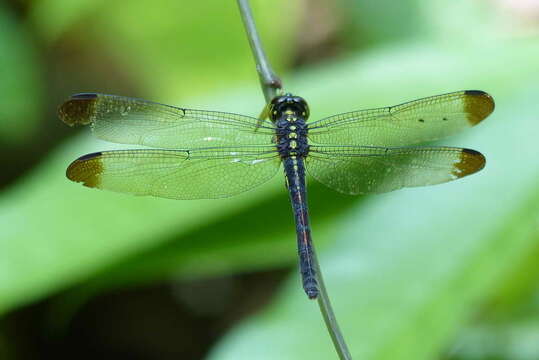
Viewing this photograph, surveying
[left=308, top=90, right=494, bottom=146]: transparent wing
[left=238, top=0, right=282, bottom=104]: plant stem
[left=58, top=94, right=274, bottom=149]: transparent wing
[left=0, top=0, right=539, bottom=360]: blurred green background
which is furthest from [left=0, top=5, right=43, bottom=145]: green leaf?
[left=238, top=0, right=282, bottom=104]: plant stem

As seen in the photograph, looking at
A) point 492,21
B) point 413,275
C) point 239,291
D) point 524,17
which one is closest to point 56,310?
point 239,291

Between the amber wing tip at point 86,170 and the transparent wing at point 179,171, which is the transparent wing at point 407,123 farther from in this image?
the amber wing tip at point 86,170

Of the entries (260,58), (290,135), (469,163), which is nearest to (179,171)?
(290,135)

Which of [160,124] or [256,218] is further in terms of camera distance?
[256,218]

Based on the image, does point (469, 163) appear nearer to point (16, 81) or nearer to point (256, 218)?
point (256, 218)

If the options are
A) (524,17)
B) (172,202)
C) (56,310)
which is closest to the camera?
(172,202)

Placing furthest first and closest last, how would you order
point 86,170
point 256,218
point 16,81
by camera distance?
point 16,81 → point 256,218 → point 86,170

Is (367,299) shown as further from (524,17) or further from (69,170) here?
(524,17)

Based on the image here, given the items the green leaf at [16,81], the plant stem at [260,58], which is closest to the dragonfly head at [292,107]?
the plant stem at [260,58]

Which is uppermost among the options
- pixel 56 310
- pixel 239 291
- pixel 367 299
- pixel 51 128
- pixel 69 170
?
pixel 51 128
